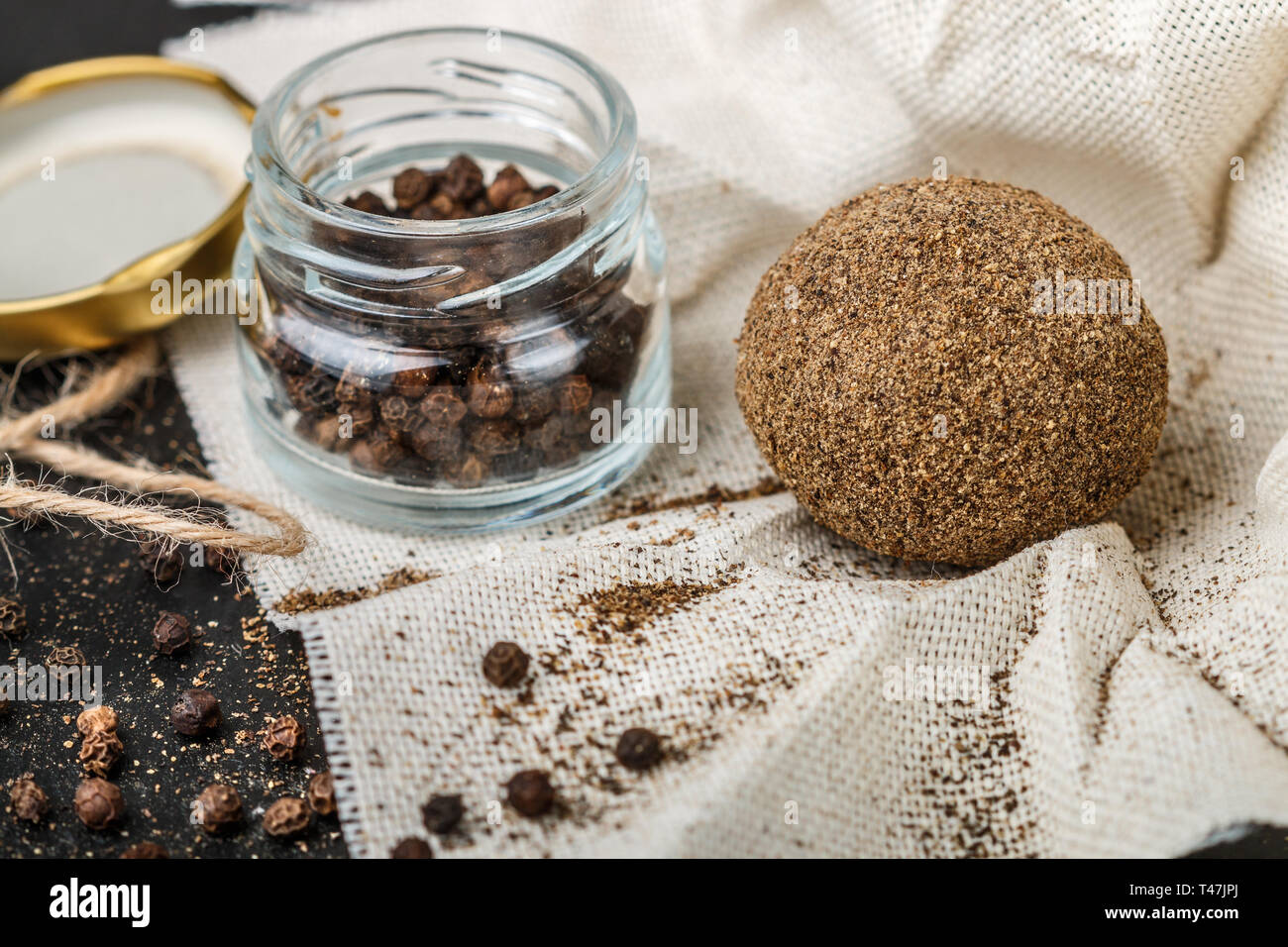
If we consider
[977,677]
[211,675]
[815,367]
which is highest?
[815,367]

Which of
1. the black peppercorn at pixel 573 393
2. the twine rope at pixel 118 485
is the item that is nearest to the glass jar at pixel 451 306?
the black peppercorn at pixel 573 393

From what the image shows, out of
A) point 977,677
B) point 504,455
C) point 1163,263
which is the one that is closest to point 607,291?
point 504,455

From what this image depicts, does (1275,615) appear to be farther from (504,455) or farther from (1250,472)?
(504,455)

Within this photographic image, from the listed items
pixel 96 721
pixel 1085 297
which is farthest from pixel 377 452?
pixel 1085 297

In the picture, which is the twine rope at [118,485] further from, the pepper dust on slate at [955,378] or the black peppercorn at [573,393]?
the pepper dust on slate at [955,378]

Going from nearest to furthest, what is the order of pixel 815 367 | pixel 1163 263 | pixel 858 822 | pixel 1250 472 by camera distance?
pixel 858 822 → pixel 815 367 → pixel 1250 472 → pixel 1163 263
